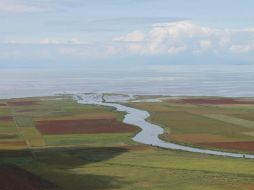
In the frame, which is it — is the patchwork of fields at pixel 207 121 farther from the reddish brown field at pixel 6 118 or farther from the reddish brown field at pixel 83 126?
the reddish brown field at pixel 6 118

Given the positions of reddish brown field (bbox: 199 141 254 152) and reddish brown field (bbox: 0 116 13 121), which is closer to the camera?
reddish brown field (bbox: 199 141 254 152)

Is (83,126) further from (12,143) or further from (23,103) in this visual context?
(23,103)

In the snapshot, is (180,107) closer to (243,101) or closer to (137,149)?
(243,101)

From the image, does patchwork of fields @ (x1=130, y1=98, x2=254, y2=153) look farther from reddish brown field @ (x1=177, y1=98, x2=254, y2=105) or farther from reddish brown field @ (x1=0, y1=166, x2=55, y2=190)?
reddish brown field @ (x1=0, y1=166, x2=55, y2=190)

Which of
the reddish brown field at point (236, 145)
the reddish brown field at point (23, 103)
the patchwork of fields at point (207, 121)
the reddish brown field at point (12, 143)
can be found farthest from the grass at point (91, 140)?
the reddish brown field at point (23, 103)

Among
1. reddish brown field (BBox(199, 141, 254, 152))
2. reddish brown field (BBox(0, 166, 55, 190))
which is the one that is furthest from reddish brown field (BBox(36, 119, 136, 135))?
reddish brown field (BBox(0, 166, 55, 190))

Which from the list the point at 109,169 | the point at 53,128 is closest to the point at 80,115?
the point at 53,128
